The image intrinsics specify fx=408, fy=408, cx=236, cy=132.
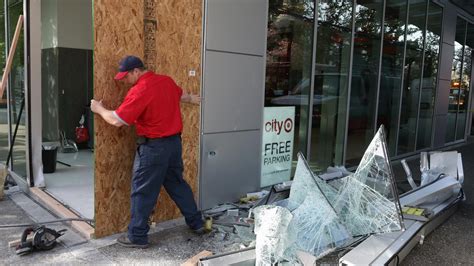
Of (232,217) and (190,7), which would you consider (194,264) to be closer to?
(232,217)

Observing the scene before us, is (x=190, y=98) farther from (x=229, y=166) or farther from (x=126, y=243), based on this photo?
(x=126, y=243)

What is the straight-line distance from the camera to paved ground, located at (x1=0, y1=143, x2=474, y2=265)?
3.56m

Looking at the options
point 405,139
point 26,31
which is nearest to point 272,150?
point 26,31

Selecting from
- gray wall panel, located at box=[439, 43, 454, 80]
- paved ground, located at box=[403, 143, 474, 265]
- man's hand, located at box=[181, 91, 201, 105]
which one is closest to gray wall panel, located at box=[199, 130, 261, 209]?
man's hand, located at box=[181, 91, 201, 105]

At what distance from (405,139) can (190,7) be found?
697 centimetres

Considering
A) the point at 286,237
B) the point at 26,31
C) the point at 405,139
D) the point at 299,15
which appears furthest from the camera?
the point at 405,139

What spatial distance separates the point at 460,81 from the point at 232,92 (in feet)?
33.2

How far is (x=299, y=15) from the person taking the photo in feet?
Answer: 19.9

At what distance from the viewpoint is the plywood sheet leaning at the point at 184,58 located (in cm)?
427

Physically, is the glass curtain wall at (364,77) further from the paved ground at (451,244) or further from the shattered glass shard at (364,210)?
the shattered glass shard at (364,210)

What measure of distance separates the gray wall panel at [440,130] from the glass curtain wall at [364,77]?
358cm

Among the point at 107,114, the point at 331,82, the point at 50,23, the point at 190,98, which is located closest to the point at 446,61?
the point at 331,82

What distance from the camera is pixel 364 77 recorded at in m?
7.81

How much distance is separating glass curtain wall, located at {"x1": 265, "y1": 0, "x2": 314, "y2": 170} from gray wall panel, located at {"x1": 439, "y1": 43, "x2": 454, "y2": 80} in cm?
592
